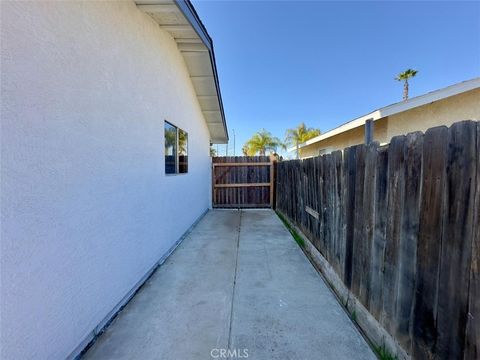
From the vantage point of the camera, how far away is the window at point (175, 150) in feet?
15.3

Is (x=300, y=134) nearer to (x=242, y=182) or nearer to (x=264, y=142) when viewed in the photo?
(x=264, y=142)

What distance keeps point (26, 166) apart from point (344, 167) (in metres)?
3.02

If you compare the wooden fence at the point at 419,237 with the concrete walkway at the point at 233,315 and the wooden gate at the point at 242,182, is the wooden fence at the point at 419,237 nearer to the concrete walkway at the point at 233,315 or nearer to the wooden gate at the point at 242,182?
the concrete walkway at the point at 233,315

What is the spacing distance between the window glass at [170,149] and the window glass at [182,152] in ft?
0.95

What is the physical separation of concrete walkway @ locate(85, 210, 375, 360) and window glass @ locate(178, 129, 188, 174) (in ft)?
7.11

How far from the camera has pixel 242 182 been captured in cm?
963

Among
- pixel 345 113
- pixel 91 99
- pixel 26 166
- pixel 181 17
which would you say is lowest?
pixel 26 166

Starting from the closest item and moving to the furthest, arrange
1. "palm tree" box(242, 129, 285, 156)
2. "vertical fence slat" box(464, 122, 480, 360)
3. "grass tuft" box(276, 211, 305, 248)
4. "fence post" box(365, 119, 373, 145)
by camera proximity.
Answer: "vertical fence slat" box(464, 122, 480, 360) → "fence post" box(365, 119, 373, 145) → "grass tuft" box(276, 211, 305, 248) → "palm tree" box(242, 129, 285, 156)

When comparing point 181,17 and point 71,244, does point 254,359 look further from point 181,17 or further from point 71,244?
point 181,17

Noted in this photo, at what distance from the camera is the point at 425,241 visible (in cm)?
155

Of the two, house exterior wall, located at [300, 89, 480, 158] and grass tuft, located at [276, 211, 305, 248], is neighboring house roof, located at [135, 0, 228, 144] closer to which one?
grass tuft, located at [276, 211, 305, 248]

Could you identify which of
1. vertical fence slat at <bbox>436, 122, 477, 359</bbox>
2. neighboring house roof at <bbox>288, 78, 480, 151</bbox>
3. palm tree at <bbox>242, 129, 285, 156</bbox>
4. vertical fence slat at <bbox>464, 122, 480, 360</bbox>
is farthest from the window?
palm tree at <bbox>242, 129, 285, 156</bbox>

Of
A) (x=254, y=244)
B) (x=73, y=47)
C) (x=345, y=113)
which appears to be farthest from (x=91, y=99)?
(x=345, y=113)

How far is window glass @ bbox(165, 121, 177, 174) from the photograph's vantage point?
15.1 feet
